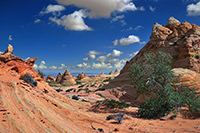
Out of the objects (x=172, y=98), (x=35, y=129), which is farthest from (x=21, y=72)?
(x=172, y=98)

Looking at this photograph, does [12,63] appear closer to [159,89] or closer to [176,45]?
[159,89]

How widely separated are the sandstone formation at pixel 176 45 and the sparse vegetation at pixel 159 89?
10.6 metres

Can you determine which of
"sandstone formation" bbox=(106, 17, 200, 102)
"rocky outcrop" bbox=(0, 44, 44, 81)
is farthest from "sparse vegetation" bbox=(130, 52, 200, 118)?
"sandstone formation" bbox=(106, 17, 200, 102)

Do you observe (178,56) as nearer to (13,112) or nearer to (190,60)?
(190,60)

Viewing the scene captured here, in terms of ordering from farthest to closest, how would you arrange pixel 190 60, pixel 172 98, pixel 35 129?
1. pixel 190 60
2. pixel 172 98
3. pixel 35 129

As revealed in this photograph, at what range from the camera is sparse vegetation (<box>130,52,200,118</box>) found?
988 centimetres

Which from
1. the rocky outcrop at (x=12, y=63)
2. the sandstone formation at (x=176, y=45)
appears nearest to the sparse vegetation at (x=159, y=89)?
the rocky outcrop at (x=12, y=63)

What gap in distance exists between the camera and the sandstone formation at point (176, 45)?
20.4m

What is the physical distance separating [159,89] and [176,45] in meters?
16.1

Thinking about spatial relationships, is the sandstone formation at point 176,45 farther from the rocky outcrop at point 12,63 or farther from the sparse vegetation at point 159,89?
the rocky outcrop at point 12,63

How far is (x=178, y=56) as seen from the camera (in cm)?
2212

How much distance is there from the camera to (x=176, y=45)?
22984mm

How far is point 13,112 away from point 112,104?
8696 millimetres

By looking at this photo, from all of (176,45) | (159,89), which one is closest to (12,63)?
(159,89)
